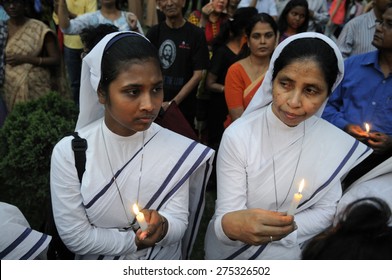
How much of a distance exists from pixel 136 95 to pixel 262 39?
8.08 feet

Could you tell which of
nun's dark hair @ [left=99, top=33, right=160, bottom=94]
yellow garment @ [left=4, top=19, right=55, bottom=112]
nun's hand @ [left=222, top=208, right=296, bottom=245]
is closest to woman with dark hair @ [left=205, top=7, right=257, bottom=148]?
yellow garment @ [left=4, top=19, right=55, bottom=112]

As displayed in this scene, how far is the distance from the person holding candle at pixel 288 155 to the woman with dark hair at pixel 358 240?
723mm

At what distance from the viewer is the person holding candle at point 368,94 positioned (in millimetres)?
3090

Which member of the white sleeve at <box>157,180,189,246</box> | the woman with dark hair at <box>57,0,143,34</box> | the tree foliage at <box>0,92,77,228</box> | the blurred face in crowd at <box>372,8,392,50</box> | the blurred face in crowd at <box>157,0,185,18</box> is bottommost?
the tree foliage at <box>0,92,77,228</box>

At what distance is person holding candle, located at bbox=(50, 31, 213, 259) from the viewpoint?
2.20 meters

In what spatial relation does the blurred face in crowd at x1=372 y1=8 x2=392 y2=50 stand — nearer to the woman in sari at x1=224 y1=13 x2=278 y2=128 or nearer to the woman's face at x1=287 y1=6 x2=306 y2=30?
the woman in sari at x1=224 y1=13 x2=278 y2=128

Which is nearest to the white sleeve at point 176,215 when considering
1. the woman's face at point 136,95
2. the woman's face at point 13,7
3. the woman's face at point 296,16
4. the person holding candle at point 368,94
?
the woman's face at point 136,95

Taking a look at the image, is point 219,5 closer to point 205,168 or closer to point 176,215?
point 205,168

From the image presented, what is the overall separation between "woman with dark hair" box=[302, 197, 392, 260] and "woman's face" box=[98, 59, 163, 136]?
102 cm

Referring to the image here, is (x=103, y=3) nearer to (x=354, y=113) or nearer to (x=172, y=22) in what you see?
(x=172, y=22)

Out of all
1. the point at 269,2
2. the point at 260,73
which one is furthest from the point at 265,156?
the point at 269,2

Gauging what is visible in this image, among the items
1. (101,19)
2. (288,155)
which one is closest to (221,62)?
(101,19)

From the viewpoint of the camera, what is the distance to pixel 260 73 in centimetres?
429

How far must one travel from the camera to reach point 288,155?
2.47 metres
